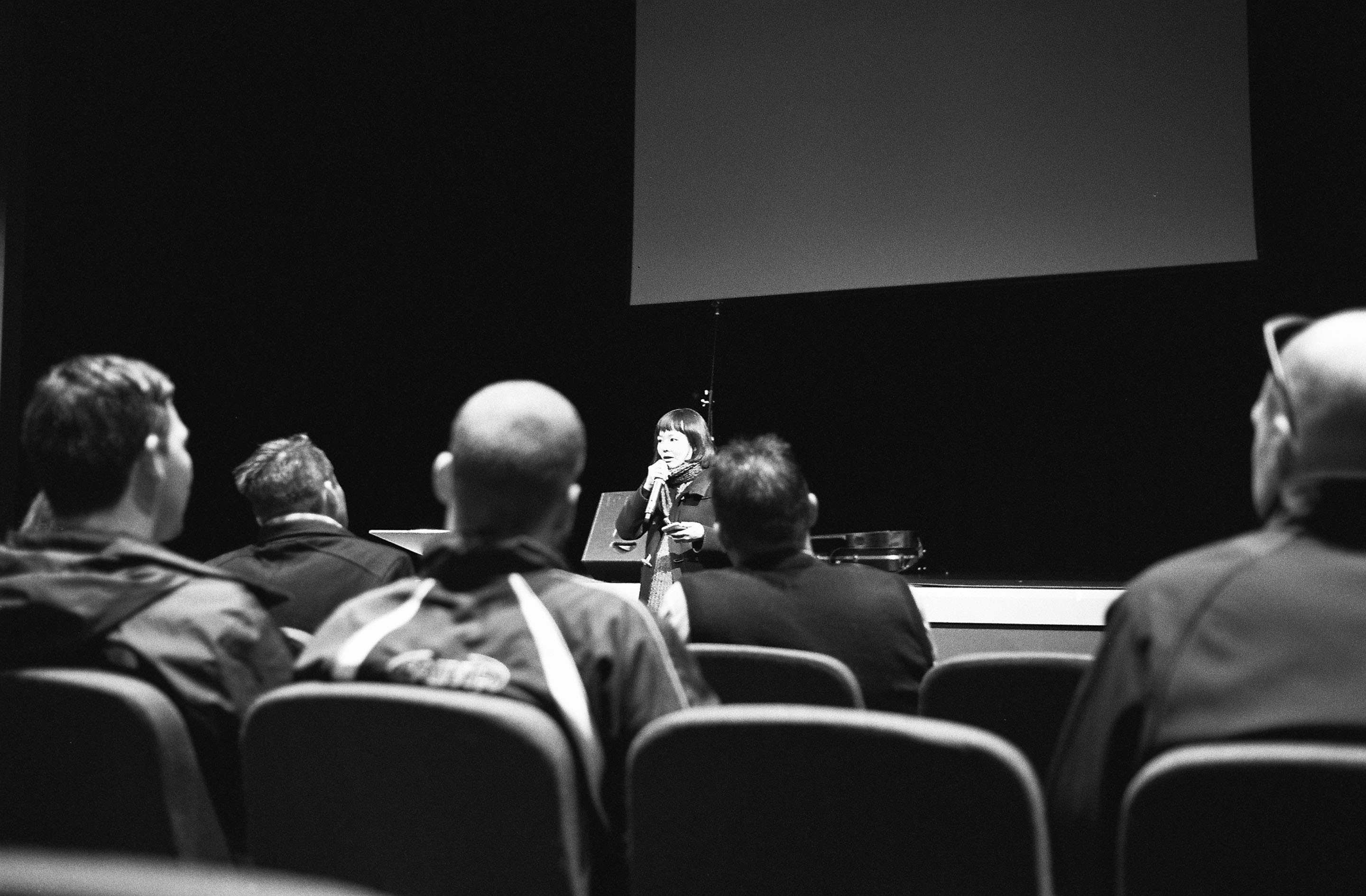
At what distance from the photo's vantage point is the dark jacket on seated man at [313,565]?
246cm

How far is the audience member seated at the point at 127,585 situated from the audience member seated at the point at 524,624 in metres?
0.11

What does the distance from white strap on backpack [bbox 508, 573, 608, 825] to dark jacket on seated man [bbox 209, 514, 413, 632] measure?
1227mm

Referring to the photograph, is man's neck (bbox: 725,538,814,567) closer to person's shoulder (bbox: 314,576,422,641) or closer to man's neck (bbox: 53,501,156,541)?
person's shoulder (bbox: 314,576,422,641)

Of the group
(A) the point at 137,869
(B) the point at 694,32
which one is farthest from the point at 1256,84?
(A) the point at 137,869

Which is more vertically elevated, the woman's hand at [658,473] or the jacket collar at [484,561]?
the woman's hand at [658,473]

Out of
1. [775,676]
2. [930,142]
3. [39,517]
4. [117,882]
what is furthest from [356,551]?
[930,142]

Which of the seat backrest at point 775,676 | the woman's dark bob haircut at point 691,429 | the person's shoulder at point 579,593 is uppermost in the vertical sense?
the woman's dark bob haircut at point 691,429

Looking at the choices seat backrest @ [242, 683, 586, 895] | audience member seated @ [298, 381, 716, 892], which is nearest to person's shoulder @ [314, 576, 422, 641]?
audience member seated @ [298, 381, 716, 892]

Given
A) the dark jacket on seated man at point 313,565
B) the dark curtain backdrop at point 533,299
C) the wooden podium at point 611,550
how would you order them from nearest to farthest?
the dark jacket on seated man at point 313,565, the wooden podium at point 611,550, the dark curtain backdrop at point 533,299

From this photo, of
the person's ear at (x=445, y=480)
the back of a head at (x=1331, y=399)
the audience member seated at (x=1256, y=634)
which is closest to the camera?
the audience member seated at (x=1256, y=634)

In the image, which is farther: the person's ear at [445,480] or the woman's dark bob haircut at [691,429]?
the woman's dark bob haircut at [691,429]

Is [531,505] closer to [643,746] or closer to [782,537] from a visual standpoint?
[643,746]

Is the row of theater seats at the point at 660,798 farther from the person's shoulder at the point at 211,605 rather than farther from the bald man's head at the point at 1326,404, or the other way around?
the bald man's head at the point at 1326,404

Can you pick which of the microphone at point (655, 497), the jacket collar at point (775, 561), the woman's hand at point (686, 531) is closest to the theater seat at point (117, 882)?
the jacket collar at point (775, 561)
